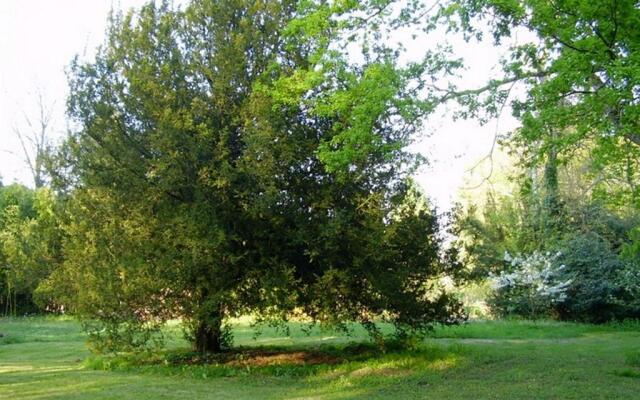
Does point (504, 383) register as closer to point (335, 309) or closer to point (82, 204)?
point (335, 309)

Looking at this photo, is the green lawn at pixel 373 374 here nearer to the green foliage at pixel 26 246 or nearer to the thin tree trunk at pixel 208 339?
the thin tree trunk at pixel 208 339

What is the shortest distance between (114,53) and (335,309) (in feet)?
23.0

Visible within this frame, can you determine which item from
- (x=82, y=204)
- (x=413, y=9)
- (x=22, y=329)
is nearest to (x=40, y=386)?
(x=82, y=204)

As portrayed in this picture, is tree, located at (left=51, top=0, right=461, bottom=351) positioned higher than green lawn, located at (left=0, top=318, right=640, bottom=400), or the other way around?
tree, located at (left=51, top=0, right=461, bottom=351)

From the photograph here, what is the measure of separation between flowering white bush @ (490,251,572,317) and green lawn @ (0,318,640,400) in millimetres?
3838

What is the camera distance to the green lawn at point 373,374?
9.77m

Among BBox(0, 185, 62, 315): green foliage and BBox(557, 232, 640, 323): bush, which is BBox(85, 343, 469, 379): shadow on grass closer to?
BBox(0, 185, 62, 315): green foliage

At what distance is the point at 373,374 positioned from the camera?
37.3 feet

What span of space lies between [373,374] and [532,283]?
1209 centimetres

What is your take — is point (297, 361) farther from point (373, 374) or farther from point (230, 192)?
point (230, 192)

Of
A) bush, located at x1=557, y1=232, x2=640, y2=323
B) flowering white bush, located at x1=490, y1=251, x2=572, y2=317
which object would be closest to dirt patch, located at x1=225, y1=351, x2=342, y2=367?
flowering white bush, located at x1=490, y1=251, x2=572, y2=317

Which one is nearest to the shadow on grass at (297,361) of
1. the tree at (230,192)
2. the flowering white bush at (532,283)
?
the tree at (230,192)

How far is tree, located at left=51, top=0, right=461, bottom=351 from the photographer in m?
11.6

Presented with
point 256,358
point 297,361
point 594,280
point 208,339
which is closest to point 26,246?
point 208,339
